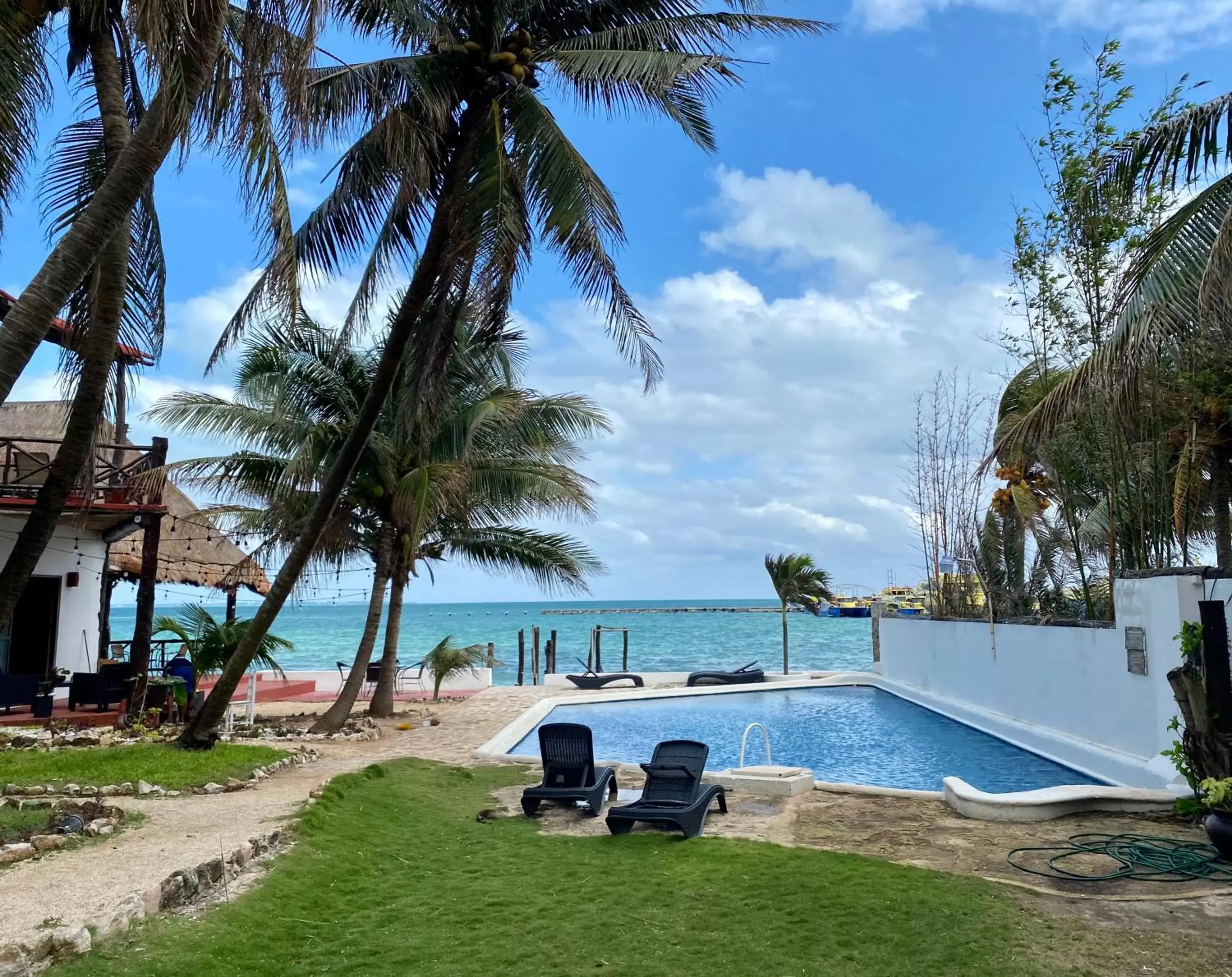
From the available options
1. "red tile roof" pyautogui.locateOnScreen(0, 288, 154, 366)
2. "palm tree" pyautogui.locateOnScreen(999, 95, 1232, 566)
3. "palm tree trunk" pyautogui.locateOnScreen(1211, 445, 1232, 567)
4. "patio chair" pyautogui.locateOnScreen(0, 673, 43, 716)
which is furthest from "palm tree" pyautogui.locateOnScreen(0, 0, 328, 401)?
"palm tree trunk" pyautogui.locateOnScreen(1211, 445, 1232, 567)

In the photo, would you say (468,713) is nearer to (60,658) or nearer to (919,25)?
(60,658)

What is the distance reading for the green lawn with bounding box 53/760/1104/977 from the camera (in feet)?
15.6

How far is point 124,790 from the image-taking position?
8.70 metres

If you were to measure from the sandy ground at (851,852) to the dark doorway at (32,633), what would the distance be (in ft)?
29.5

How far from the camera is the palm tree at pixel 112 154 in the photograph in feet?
18.3

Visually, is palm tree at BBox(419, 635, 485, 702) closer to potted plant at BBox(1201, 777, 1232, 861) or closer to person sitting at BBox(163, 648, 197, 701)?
person sitting at BBox(163, 648, 197, 701)

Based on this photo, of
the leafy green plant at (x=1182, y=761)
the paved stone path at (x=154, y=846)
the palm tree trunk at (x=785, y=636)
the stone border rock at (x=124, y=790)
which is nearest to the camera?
the paved stone path at (x=154, y=846)

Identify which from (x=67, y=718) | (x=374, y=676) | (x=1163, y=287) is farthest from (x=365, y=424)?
(x=374, y=676)

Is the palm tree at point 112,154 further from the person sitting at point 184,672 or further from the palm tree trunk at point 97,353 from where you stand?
the person sitting at point 184,672

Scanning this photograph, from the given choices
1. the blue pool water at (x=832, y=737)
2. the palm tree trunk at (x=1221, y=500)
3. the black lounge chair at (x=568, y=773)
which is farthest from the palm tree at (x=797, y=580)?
the black lounge chair at (x=568, y=773)

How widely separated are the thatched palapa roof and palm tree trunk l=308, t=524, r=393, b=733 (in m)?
3.63

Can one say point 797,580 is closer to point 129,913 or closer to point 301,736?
point 301,736

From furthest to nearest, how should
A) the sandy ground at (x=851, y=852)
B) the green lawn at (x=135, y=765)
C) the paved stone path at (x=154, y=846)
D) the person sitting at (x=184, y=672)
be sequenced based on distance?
the person sitting at (x=184, y=672) → the green lawn at (x=135, y=765) → the paved stone path at (x=154, y=846) → the sandy ground at (x=851, y=852)

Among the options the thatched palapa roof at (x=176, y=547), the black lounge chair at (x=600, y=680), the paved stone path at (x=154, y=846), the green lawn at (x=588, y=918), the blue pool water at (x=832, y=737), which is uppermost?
the thatched palapa roof at (x=176, y=547)
